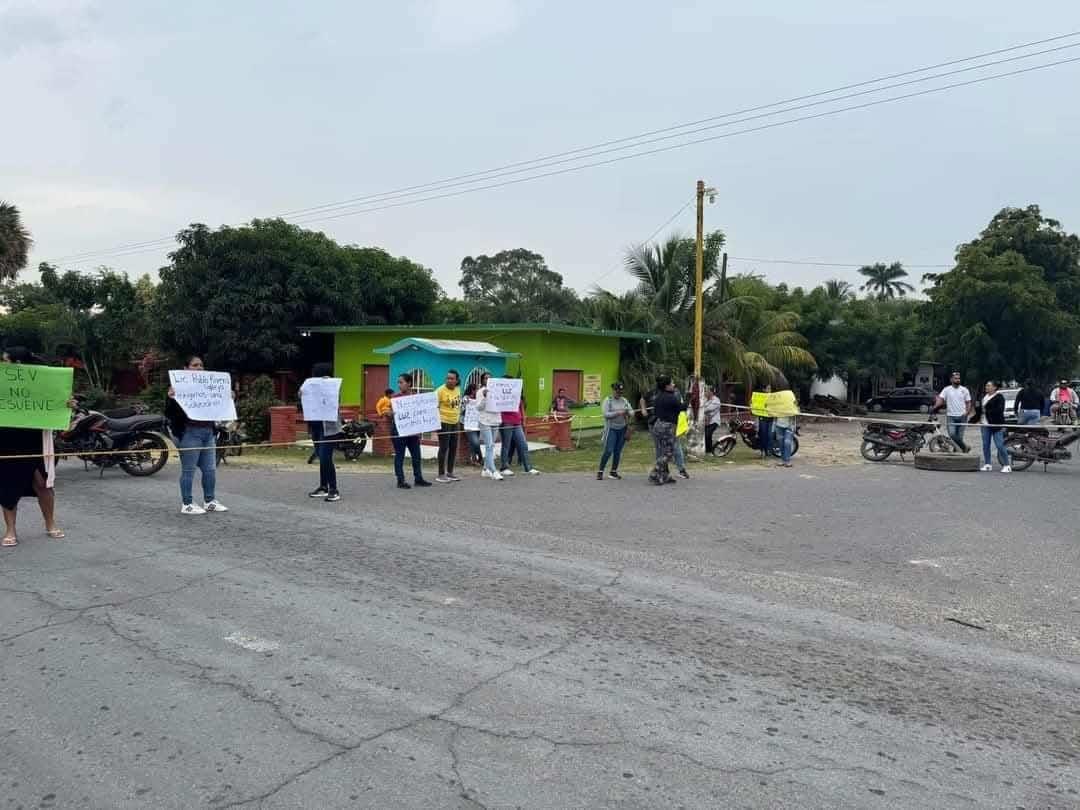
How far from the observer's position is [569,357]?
2309cm

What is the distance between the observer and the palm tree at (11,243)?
2450 centimetres

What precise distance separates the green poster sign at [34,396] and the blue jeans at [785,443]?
1281 cm

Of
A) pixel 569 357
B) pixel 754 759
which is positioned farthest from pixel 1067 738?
pixel 569 357

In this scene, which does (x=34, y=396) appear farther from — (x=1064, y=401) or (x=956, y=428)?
(x=1064, y=401)

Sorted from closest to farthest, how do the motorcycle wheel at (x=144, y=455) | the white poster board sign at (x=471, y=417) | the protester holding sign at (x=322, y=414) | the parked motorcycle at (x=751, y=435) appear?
the protester holding sign at (x=322, y=414) < the motorcycle wheel at (x=144, y=455) < the white poster board sign at (x=471, y=417) < the parked motorcycle at (x=751, y=435)

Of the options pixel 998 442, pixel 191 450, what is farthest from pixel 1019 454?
pixel 191 450

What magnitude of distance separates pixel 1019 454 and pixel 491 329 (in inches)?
489

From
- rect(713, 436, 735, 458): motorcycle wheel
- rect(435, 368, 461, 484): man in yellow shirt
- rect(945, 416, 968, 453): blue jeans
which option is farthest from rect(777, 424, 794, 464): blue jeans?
rect(435, 368, 461, 484): man in yellow shirt

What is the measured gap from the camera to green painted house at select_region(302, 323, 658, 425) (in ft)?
71.5

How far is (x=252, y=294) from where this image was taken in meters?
25.1

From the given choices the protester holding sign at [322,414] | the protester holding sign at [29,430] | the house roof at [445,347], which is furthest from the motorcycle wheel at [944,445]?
the protester holding sign at [29,430]

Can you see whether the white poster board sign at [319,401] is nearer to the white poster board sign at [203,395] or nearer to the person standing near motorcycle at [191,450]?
the white poster board sign at [203,395]

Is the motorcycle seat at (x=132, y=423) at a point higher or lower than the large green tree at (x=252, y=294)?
lower

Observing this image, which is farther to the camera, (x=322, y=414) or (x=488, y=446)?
(x=488, y=446)
